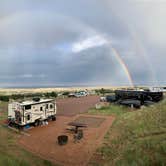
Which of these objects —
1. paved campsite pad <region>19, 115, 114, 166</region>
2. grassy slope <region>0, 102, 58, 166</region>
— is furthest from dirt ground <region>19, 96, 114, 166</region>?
grassy slope <region>0, 102, 58, 166</region>

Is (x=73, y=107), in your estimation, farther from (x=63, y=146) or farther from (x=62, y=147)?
(x=62, y=147)

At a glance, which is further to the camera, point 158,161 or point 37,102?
point 37,102

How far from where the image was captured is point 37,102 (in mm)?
21969

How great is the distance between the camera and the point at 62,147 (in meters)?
14.8

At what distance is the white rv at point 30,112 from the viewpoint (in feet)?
66.7

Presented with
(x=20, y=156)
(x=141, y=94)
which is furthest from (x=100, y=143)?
(x=141, y=94)

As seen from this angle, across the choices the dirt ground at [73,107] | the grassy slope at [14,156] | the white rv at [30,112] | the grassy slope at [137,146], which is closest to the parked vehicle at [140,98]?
the dirt ground at [73,107]

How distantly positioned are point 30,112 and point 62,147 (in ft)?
25.7

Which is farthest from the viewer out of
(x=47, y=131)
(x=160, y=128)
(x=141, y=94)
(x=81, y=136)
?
(x=141, y=94)

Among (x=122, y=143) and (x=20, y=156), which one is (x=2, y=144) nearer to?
(x=20, y=156)

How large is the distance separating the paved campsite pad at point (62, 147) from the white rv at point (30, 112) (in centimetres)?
139

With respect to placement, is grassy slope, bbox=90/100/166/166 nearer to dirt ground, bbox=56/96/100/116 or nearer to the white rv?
the white rv

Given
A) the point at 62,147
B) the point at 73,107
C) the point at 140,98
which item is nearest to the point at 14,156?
the point at 62,147

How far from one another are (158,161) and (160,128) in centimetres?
617
